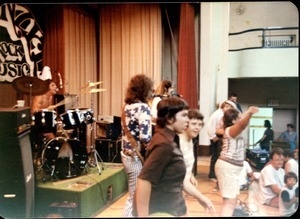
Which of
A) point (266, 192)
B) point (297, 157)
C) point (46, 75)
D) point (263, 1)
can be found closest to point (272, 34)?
point (263, 1)

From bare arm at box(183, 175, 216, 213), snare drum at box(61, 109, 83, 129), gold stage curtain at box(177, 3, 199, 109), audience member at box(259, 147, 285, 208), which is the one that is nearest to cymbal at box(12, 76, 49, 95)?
snare drum at box(61, 109, 83, 129)

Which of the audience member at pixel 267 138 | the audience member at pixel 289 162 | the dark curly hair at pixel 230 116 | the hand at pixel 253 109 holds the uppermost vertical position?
the hand at pixel 253 109

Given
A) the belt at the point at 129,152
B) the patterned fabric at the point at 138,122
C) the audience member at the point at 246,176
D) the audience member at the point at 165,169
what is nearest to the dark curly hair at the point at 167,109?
the audience member at the point at 165,169

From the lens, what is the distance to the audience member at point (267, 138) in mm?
1136

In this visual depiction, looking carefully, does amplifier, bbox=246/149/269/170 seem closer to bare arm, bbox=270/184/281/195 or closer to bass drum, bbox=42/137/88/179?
bare arm, bbox=270/184/281/195

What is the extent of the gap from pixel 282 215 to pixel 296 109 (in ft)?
1.19

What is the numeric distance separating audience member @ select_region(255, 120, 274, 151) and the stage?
1.79 ft

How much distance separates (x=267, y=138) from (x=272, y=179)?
0.15 m

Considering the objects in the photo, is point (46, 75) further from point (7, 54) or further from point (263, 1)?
point (263, 1)

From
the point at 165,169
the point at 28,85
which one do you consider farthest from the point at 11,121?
the point at 165,169

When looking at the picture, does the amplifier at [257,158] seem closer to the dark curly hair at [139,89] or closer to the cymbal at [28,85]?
the dark curly hair at [139,89]

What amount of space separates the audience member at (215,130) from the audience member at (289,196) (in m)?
0.24

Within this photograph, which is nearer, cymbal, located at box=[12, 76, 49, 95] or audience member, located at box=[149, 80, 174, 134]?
audience member, located at box=[149, 80, 174, 134]

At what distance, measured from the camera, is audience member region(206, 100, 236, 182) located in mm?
1162
